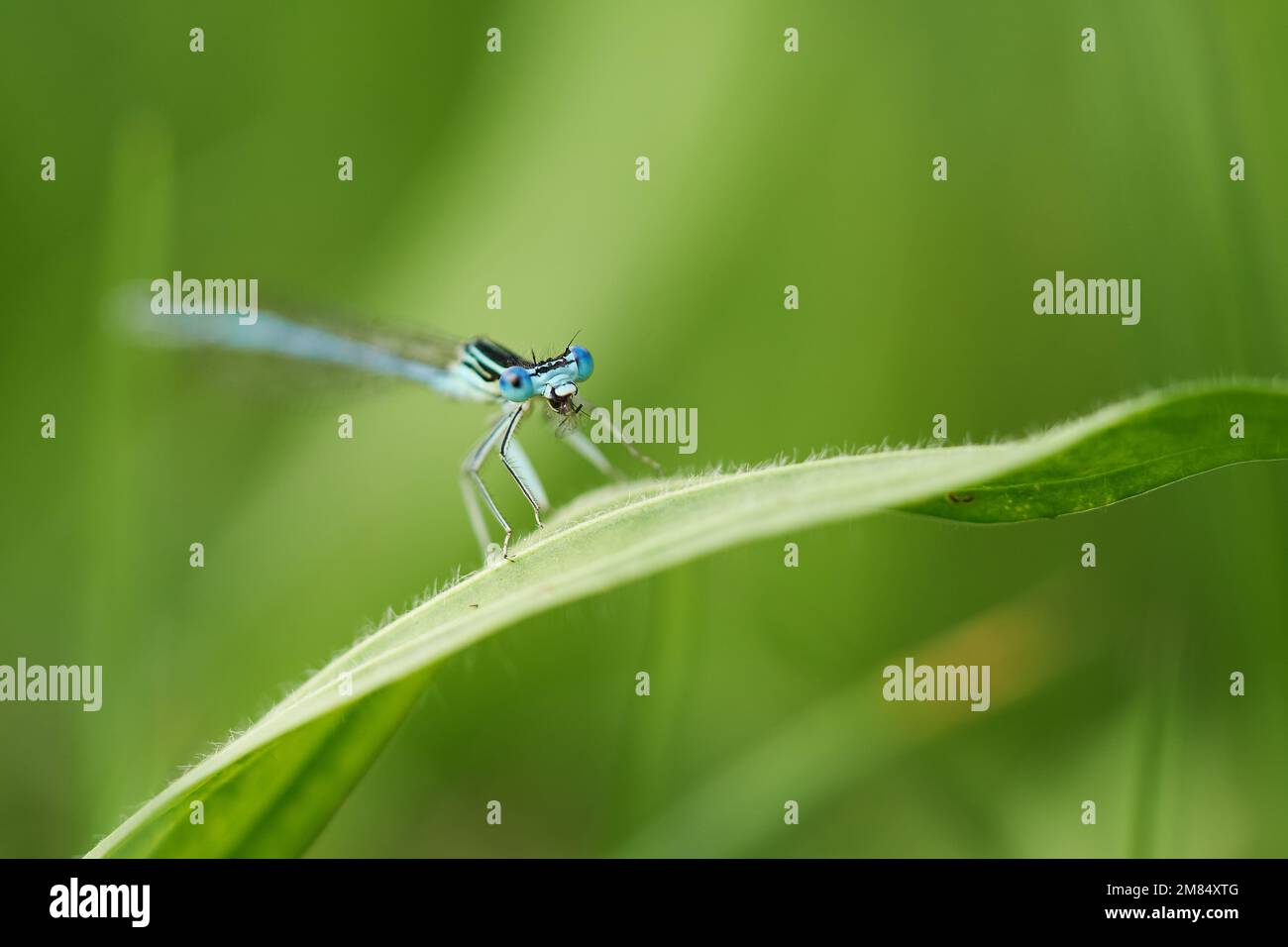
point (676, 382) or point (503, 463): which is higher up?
point (676, 382)

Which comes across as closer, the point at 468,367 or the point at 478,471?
the point at 478,471

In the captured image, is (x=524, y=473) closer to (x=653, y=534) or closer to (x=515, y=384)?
(x=515, y=384)

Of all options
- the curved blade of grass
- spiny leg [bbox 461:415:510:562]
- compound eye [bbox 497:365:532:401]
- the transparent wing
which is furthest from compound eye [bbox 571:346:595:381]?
the curved blade of grass

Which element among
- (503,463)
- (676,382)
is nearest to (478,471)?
(503,463)

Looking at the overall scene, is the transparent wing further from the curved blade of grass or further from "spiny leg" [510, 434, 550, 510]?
the curved blade of grass

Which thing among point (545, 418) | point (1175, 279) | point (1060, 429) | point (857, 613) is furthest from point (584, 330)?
point (1060, 429)
